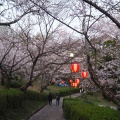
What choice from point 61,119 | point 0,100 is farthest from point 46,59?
point 0,100

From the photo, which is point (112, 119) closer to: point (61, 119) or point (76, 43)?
point (61, 119)

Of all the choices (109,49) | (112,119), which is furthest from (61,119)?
(109,49)

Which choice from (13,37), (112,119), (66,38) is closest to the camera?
(112,119)

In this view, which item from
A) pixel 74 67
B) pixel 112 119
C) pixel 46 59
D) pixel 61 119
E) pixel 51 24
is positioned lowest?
pixel 61 119

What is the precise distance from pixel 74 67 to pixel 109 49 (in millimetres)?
8569

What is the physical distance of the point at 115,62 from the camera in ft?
62.7

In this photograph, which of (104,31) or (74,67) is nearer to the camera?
(74,67)

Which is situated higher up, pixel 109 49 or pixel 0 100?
pixel 109 49

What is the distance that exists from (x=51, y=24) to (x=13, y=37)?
13.3 feet

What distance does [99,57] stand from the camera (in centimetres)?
2753

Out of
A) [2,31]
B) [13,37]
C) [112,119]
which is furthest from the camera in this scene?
[2,31]

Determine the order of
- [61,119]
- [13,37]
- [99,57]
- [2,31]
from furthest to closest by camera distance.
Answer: [99,57], [2,31], [13,37], [61,119]

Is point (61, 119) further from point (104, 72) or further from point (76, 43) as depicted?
point (104, 72)

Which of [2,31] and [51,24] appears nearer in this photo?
[51,24]
